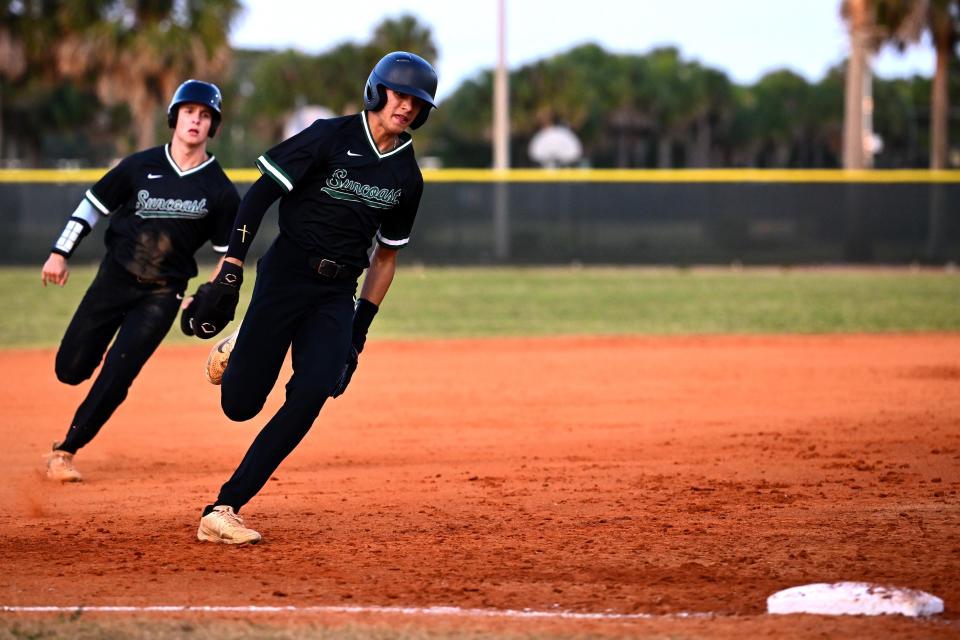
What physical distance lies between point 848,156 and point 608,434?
23501 millimetres

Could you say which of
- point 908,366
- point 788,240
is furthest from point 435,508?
point 788,240

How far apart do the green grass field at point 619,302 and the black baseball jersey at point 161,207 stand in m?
7.51

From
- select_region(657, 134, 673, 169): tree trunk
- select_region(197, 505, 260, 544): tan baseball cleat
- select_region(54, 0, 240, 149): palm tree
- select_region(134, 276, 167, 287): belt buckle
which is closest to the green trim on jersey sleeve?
select_region(197, 505, 260, 544): tan baseball cleat

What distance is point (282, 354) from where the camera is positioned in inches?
218

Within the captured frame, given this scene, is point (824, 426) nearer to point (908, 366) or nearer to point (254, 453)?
point (908, 366)

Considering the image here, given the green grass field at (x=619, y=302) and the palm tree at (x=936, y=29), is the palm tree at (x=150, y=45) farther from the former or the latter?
the palm tree at (x=936, y=29)

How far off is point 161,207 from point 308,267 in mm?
1873

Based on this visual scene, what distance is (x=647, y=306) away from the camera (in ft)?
61.4

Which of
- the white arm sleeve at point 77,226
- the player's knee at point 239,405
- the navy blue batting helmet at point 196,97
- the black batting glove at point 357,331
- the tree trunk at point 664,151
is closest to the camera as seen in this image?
the player's knee at point 239,405

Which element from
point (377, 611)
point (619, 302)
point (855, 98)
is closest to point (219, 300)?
point (377, 611)

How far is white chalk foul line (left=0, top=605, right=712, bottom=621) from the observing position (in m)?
4.46

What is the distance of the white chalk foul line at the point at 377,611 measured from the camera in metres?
4.46

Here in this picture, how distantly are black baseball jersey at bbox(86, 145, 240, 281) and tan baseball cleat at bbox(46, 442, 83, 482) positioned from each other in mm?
1070

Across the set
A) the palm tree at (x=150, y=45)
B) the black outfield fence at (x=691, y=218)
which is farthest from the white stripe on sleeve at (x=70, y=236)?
the palm tree at (x=150, y=45)
